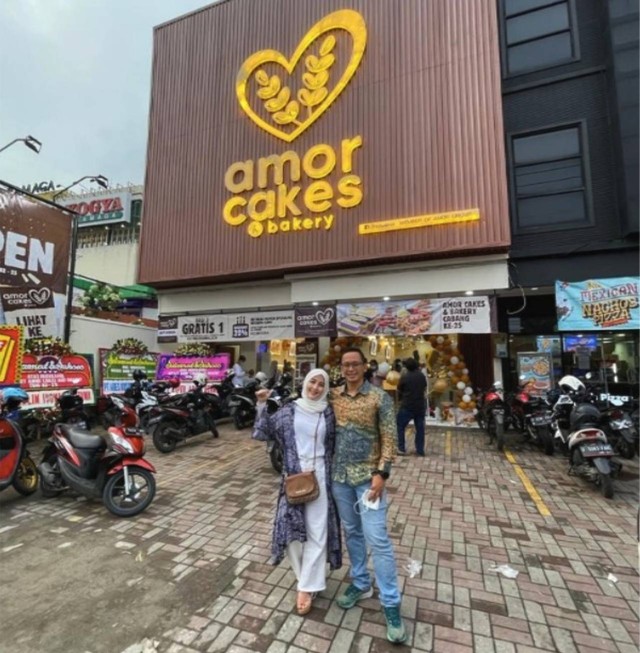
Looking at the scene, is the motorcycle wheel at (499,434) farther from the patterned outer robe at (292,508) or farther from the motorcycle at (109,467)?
the motorcycle at (109,467)

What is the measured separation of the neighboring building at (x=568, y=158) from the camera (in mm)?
8672

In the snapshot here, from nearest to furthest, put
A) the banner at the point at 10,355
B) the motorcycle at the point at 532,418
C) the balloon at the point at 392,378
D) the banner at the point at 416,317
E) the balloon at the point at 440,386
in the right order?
1. the motorcycle at the point at 532,418
2. the banner at the point at 10,355
3. the banner at the point at 416,317
4. the balloon at the point at 440,386
5. the balloon at the point at 392,378

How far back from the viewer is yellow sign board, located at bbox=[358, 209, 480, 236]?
30.4 feet

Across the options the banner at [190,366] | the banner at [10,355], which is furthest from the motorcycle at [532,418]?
the banner at [10,355]

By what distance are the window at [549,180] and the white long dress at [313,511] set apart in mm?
8988

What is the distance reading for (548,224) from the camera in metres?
9.40

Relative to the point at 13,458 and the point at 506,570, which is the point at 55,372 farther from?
the point at 506,570

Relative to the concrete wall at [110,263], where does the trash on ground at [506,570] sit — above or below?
below

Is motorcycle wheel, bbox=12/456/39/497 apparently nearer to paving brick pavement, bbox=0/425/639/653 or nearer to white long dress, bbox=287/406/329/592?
paving brick pavement, bbox=0/425/639/653

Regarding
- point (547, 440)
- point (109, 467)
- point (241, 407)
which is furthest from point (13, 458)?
point (547, 440)

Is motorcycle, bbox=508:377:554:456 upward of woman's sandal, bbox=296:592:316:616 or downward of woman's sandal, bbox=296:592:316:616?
upward

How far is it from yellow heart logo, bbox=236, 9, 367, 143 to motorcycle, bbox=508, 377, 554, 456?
360 inches

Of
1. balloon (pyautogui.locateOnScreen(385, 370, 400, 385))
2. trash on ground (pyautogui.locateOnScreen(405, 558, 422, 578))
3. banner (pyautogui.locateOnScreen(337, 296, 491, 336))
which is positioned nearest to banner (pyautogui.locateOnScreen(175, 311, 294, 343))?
banner (pyautogui.locateOnScreen(337, 296, 491, 336))

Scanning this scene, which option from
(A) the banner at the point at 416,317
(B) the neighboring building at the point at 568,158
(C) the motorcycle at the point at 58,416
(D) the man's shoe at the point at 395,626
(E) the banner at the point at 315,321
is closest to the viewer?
(D) the man's shoe at the point at 395,626
